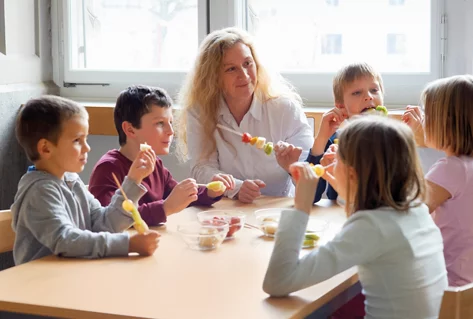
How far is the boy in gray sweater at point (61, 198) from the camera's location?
212 cm

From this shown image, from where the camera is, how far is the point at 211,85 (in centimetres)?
335

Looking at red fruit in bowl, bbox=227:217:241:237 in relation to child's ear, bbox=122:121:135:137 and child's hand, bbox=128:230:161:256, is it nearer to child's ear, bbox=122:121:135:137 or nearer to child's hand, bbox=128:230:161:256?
child's hand, bbox=128:230:161:256

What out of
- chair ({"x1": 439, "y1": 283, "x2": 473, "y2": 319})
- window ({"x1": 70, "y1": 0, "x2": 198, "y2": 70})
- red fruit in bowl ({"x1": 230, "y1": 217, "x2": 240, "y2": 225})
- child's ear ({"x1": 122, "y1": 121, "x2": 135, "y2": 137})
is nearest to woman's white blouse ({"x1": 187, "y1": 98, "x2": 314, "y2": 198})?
child's ear ({"x1": 122, "y1": 121, "x2": 135, "y2": 137})

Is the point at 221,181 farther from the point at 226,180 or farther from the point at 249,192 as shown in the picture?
the point at 249,192

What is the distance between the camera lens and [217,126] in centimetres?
332

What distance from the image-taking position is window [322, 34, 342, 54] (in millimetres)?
3914

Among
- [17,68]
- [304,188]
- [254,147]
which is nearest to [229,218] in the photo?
[304,188]

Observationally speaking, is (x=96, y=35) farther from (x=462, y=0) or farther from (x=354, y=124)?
(x=354, y=124)

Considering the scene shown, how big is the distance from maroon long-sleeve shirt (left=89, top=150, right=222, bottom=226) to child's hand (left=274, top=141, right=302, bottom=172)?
33cm

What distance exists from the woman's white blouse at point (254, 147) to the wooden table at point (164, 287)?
100 centimetres

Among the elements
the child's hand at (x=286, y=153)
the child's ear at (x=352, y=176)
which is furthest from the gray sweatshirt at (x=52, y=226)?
the child's hand at (x=286, y=153)

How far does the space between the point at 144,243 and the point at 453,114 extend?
1.07 m

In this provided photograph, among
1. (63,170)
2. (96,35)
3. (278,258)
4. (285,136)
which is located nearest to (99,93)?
(96,35)

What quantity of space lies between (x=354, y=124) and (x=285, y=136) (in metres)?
1.44
